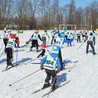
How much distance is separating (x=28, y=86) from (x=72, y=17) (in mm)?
77204

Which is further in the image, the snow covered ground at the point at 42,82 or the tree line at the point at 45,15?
the tree line at the point at 45,15

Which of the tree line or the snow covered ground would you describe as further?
the tree line

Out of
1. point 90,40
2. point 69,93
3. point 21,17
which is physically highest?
point 21,17

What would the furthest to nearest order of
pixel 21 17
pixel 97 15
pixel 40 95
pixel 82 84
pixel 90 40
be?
1. pixel 97 15
2. pixel 21 17
3. pixel 90 40
4. pixel 82 84
5. pixel 40 95

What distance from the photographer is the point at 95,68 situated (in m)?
12.7

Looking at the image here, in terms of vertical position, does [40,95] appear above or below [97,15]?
below

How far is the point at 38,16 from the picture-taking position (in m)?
77.6

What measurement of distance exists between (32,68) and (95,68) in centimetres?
320

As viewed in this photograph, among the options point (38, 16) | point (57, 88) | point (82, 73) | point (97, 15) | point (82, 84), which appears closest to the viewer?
point (57, 88)

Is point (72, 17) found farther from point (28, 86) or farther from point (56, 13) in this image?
point (28, 86)

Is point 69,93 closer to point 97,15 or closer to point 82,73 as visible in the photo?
point 82,73

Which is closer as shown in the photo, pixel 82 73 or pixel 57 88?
pixel 57 88

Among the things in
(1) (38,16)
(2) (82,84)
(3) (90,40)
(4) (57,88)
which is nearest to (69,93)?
(4) (57,88)

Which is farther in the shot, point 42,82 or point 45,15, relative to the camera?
point 45,15
